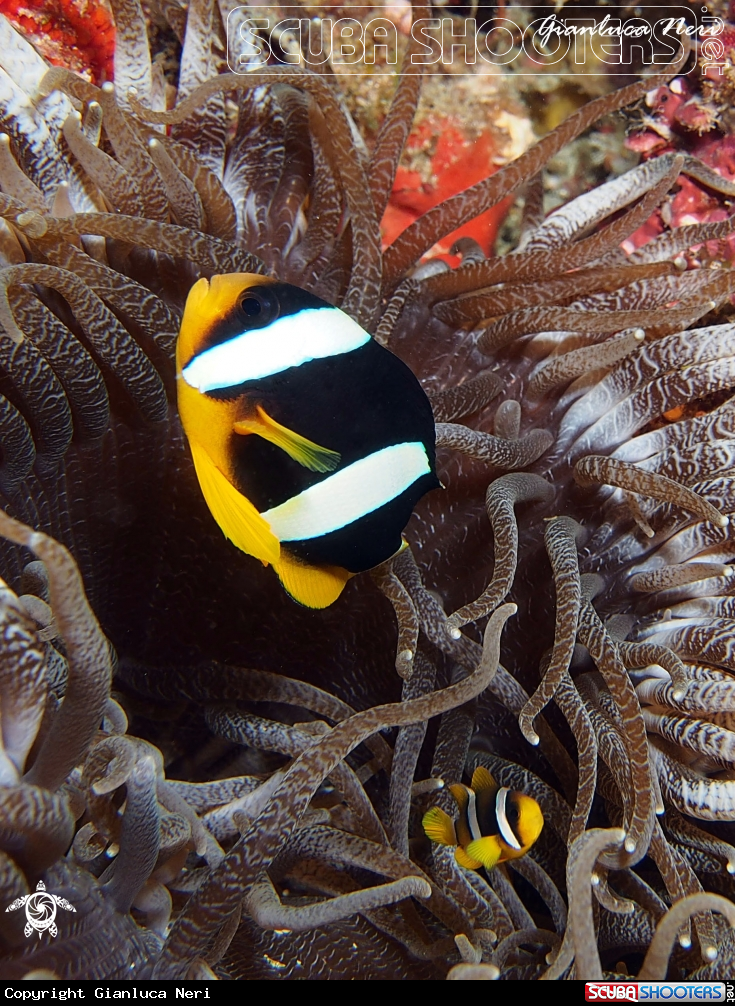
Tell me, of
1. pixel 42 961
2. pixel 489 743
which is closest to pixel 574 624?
pixel 489 743

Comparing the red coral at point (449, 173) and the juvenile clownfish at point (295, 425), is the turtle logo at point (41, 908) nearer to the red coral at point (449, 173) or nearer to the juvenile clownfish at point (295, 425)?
the juvenile clownfish at point (295, 425)

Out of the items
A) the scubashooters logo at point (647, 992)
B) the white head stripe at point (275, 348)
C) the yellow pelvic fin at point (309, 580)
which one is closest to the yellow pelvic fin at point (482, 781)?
the scubashooters logo at point (647, 992)

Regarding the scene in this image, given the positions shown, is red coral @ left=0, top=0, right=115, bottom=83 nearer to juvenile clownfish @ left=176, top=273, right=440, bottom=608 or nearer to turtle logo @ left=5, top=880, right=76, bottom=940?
juvenile clownfish @ left=176, top=273, right=440, bottom=608

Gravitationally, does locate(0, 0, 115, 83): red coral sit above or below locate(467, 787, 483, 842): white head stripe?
above

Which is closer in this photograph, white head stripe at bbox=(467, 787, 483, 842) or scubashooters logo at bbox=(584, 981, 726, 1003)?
scubashooters logo at bbox=(584, 981, 726, 1003)

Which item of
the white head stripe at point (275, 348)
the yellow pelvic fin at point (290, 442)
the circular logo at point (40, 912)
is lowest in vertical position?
the circular logo at point (40, 912)

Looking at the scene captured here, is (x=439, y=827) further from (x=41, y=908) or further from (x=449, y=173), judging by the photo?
(x=449, y=173)

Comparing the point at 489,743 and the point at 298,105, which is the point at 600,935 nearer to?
the point at 489,743

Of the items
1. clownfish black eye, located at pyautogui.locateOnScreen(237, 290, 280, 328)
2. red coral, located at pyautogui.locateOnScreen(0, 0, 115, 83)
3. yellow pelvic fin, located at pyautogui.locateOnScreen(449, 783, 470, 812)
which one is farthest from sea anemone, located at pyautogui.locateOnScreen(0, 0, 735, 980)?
clownfish black eye, located at pyautogui.locateOnScreen(237, 290, 280, 328)
